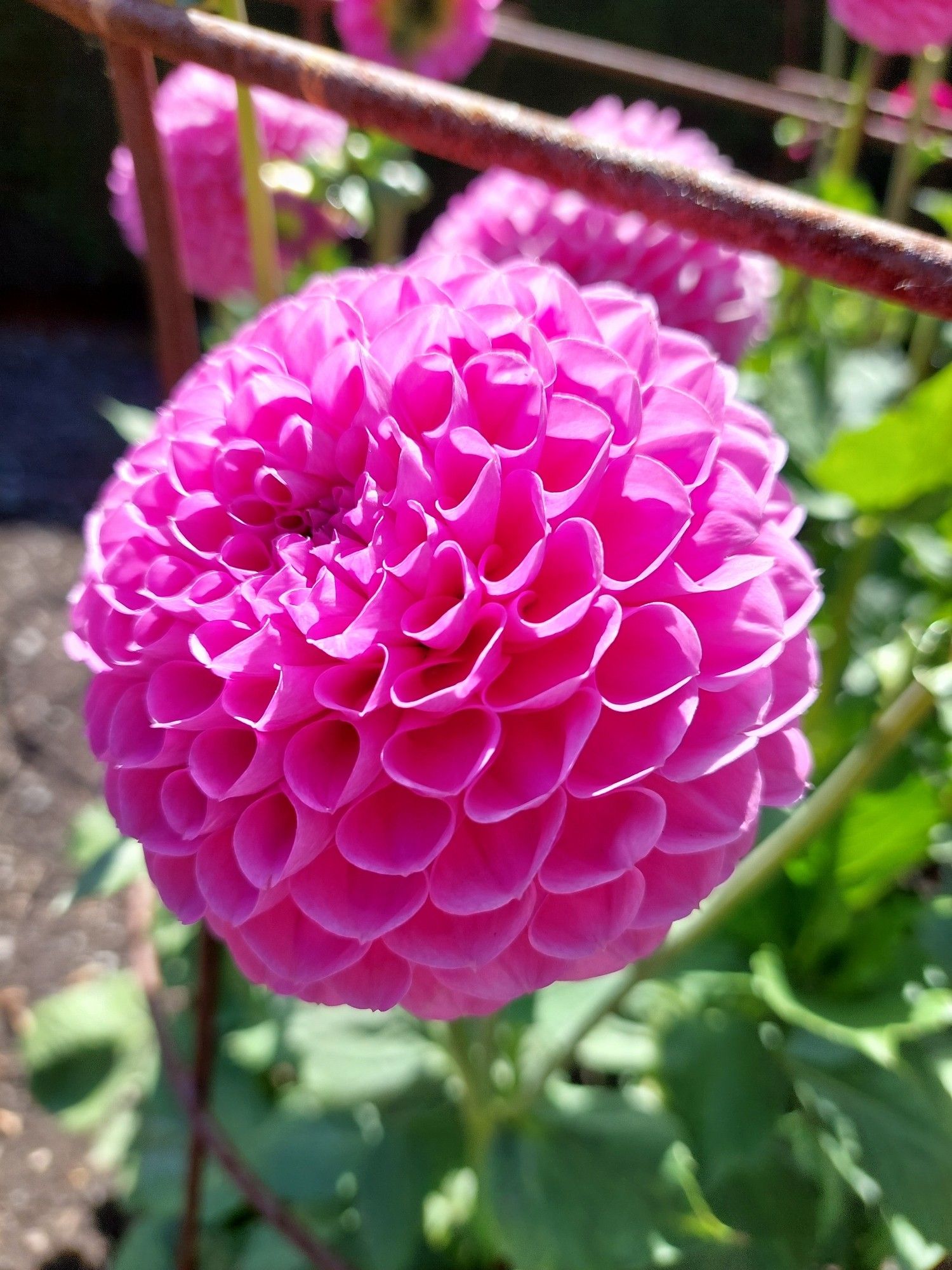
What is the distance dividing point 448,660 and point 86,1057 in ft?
3.19

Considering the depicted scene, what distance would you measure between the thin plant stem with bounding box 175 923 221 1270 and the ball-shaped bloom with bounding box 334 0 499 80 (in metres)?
0.78

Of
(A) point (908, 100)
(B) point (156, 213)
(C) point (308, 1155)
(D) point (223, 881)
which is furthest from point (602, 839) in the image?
(A) point (908, 100)

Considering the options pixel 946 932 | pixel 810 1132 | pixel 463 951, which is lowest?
pixel 810 1132

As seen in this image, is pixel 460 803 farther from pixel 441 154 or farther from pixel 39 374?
pixel 39 374

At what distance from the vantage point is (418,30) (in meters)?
0.87

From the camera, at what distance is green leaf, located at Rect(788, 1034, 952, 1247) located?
1.88ft

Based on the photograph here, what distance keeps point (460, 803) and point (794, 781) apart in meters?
0.13

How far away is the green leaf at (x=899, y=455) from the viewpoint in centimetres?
58

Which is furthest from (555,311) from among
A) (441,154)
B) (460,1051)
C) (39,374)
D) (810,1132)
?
(39,374)

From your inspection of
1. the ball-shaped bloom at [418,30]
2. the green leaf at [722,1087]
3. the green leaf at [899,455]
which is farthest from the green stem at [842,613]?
the ball-shaped bloom at [418,30]

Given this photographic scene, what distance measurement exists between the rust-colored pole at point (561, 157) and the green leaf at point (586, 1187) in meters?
0.63

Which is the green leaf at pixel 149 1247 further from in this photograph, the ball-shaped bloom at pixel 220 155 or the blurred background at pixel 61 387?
the ball-shaped bloom at pixel 220 155

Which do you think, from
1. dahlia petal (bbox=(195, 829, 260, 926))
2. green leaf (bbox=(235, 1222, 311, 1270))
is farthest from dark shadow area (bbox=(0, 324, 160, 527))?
dahlia petal (bbox=(195, 829, 260, 926))

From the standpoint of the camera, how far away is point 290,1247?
843 millimetres
